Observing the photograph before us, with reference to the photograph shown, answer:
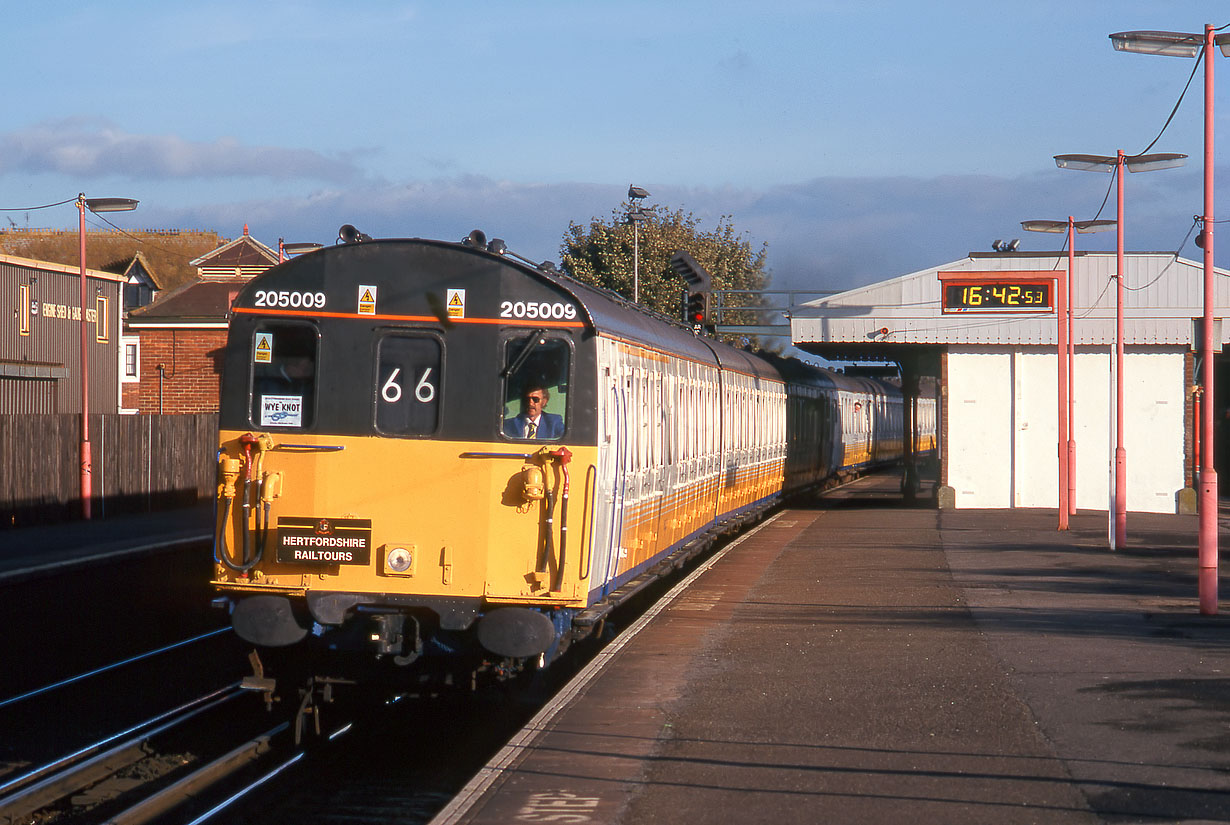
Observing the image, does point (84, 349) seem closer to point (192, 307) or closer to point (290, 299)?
point (290, 299)

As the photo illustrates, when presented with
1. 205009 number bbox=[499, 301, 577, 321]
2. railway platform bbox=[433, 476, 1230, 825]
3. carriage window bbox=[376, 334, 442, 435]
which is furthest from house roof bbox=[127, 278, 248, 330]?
205009 number bbox=[499, 301, 577, 321]

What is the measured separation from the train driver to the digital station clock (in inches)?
836

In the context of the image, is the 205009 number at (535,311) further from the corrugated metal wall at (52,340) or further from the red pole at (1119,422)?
the corrugated metal wall at (52,340)

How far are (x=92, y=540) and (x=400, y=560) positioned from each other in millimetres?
14242

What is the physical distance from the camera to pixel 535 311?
9148mm

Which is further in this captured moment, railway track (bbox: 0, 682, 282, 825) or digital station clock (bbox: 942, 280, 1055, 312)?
digital station clock (bbox: 942, 280, 1055, 312)

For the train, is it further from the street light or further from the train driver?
the street light

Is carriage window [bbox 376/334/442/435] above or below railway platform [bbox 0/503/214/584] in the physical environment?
above

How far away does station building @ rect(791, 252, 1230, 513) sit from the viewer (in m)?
28.5

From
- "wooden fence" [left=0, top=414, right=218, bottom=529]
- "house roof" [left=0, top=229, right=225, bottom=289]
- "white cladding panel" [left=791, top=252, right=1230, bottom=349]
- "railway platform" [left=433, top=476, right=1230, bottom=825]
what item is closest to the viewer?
"railway platform" [left=433, top=476, right=1230, bottom=825]

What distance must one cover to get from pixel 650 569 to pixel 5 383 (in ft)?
76.6

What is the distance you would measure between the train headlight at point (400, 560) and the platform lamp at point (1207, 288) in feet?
26.9

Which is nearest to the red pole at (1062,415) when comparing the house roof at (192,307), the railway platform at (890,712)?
the railway platform at (890,712)

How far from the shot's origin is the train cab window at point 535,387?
29.8ft
